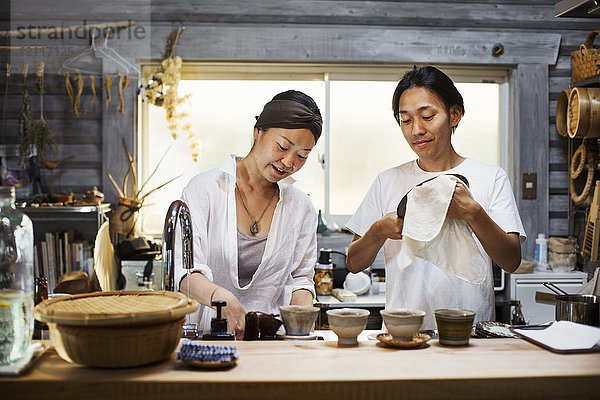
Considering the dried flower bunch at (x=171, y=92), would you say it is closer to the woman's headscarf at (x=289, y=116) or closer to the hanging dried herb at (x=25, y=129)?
the hanging dried herb at (x=25, y=129)

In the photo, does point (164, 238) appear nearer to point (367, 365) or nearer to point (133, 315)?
point (133, 315)

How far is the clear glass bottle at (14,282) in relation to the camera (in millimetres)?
1483

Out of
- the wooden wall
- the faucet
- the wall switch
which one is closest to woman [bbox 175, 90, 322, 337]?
the faucet

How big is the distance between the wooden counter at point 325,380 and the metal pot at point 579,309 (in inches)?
13.3

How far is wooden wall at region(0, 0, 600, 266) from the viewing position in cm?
433

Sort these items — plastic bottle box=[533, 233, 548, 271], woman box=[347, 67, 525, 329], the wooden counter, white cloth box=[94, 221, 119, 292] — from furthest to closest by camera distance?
1. plastic bottle box=[533, 233, 548, 271]
2. white cloth box=[94, 221, 119, 292]
3. woman box=[347, 67, 525, 329]
4. the wooden counter

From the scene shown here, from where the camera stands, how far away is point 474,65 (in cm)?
454

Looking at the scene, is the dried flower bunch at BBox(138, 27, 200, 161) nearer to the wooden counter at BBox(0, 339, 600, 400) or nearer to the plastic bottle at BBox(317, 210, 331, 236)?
the plastic bottle at BBox(317, 210, 331, 236)

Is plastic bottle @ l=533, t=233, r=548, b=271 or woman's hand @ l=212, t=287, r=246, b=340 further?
plastic bottle @ l=533, t=233, r=548, b=271

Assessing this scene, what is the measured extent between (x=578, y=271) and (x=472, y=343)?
293 cm

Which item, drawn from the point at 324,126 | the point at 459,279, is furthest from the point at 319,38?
the point at 459,279

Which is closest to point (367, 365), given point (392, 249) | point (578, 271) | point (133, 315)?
point (133, 315)

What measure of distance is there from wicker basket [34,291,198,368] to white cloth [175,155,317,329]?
26.3 inches

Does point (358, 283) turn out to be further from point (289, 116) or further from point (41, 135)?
point (41, 135)
